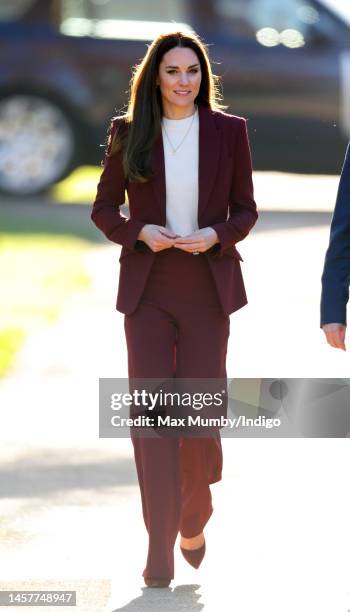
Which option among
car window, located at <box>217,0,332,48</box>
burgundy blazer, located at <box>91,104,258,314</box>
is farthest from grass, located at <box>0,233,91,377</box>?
burgundy blazer, located at <box>91,104,258,314</box>

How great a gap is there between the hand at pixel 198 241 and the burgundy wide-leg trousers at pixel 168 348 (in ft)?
0.32

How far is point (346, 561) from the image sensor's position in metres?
5.80

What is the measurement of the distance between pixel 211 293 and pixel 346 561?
963mm

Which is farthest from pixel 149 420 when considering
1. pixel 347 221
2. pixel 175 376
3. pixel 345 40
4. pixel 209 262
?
pixel 345 40

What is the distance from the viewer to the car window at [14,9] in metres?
15.4

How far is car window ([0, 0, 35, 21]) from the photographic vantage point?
1545 cm

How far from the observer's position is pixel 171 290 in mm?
5473

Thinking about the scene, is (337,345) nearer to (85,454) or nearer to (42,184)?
(85,454)

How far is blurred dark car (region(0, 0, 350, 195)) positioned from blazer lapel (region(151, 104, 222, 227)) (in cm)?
934

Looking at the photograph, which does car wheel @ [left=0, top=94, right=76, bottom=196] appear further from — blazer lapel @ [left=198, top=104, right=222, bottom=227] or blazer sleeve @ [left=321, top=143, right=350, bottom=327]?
blazer sleeve @ [left=321, top=143, right=350, bottom=327]

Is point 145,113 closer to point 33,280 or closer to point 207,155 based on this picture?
point 207,155

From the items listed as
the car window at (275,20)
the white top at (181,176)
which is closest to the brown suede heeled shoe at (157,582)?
the white top at (181,176)

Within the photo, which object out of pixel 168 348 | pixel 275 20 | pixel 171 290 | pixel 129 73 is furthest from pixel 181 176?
pixel 275 20

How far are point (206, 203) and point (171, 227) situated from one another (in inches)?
4.8
